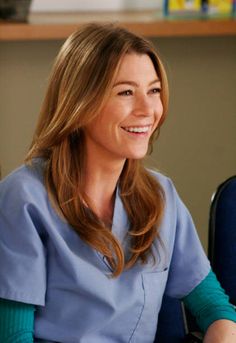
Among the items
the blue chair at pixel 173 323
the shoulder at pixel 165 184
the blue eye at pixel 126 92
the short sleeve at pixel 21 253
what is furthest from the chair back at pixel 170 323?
the blue eye at pixel 126 92

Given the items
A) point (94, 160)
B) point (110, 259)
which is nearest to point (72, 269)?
point (110, 259)

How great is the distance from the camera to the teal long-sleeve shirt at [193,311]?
1.46 meters

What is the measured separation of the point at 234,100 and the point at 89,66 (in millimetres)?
1546

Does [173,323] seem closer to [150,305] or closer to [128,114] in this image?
[150,305]

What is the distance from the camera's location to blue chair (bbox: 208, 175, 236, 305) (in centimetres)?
193

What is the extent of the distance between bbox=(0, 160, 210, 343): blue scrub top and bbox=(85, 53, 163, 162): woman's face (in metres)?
0.15

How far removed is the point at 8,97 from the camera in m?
2.86

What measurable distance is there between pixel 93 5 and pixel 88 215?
4.64 ft

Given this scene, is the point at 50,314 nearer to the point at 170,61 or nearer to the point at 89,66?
the point at 89,66

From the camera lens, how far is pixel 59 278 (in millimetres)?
1514

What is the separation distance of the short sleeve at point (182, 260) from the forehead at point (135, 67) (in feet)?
1.03

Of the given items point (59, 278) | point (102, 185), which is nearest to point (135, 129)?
point (102, 185)

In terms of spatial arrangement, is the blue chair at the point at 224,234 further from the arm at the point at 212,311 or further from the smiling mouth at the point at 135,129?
the smiling mouth at the point at 135,129

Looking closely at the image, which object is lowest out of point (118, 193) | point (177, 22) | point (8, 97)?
point (8, 97)
